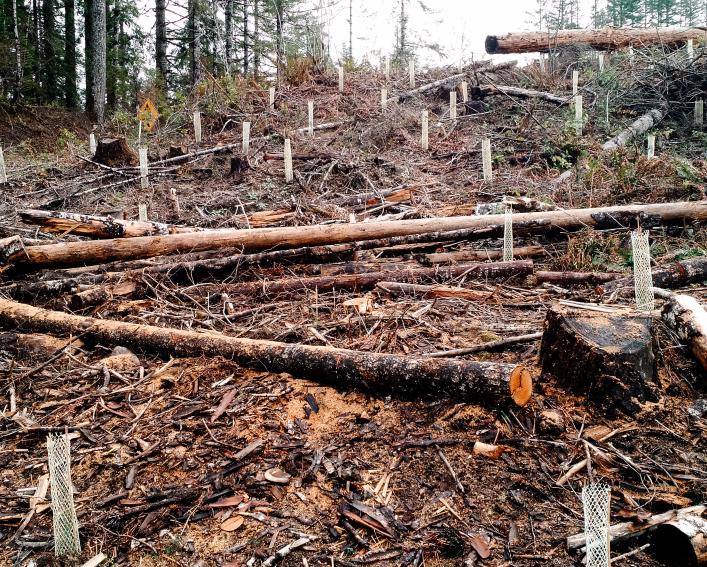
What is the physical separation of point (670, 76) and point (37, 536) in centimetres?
1362

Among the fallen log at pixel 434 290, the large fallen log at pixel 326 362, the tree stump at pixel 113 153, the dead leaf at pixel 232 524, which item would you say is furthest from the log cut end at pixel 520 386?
the tree stump at pixel 113 153

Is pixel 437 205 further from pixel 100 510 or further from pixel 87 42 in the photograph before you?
pixel 87 42

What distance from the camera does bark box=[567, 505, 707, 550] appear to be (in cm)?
180

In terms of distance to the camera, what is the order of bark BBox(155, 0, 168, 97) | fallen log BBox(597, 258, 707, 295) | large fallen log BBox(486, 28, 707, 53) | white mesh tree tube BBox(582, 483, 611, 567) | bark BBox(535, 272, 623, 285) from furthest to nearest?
1. bark BBox(155, 0, 168, 97)
2. large fallen log BBox(486, 28, 707, 53)
3. bark BBox(535, 272, 623, 285)
4. fallen log BBox(597, 258, 707, 295)
5. white mesh tree tube BBox(582, 483, 611, 567)

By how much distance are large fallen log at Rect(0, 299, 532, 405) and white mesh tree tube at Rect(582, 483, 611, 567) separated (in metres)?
0.95

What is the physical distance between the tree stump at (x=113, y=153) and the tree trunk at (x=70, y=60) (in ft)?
35.0

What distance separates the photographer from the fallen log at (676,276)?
4.28 metres

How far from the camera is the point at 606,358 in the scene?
8.14 ft

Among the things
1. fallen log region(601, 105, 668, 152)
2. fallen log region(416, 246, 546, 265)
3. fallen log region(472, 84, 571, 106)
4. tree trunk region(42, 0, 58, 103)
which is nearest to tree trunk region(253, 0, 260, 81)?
tree trunk region(42, 0, 58, 103)

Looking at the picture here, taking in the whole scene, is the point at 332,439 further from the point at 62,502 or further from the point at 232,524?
the point at 62,502

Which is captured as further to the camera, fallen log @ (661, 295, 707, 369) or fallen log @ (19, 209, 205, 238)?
fallen log @ (19, 209, 205, 238)

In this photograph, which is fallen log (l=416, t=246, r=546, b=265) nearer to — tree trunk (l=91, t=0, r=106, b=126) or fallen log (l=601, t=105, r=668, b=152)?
fallen log (l=601, t=105, r=668, b=152)

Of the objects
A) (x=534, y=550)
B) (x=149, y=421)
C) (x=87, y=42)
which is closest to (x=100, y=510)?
(x=149, y=421)

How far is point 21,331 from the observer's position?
4086mm
